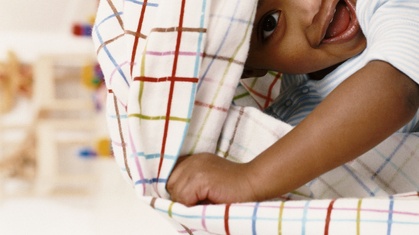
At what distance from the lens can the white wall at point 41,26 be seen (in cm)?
212

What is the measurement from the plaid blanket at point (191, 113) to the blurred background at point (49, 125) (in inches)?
61.7

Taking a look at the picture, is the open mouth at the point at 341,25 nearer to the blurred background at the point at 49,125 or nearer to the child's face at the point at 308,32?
the child's face at the point at 308,32

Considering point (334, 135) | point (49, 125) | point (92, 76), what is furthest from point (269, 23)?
point (49, 125)

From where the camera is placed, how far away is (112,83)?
46 cm

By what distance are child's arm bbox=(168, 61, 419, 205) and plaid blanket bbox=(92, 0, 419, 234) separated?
22 mm

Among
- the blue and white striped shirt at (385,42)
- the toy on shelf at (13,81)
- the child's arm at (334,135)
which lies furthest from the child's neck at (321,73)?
the toy on shelf at (13,81)

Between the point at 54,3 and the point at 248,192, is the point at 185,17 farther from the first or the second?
the point at 54,3

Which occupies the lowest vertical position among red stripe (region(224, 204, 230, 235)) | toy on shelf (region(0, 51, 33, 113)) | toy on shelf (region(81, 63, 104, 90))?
toy on shelf (region(0, 51, 33, 113))

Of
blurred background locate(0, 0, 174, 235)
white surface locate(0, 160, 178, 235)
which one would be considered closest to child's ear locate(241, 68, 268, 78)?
white surface locate(0, 160, 178, 235)

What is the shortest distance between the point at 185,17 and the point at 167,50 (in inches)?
1.1

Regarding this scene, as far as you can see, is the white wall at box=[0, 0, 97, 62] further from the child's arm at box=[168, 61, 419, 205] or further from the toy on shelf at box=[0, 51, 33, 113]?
the child's arm at box=[168, 61, 419, 205]

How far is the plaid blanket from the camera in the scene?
0.43 metres

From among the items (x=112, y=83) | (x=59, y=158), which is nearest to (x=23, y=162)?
(x=59, y=158)

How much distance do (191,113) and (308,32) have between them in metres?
0.12
